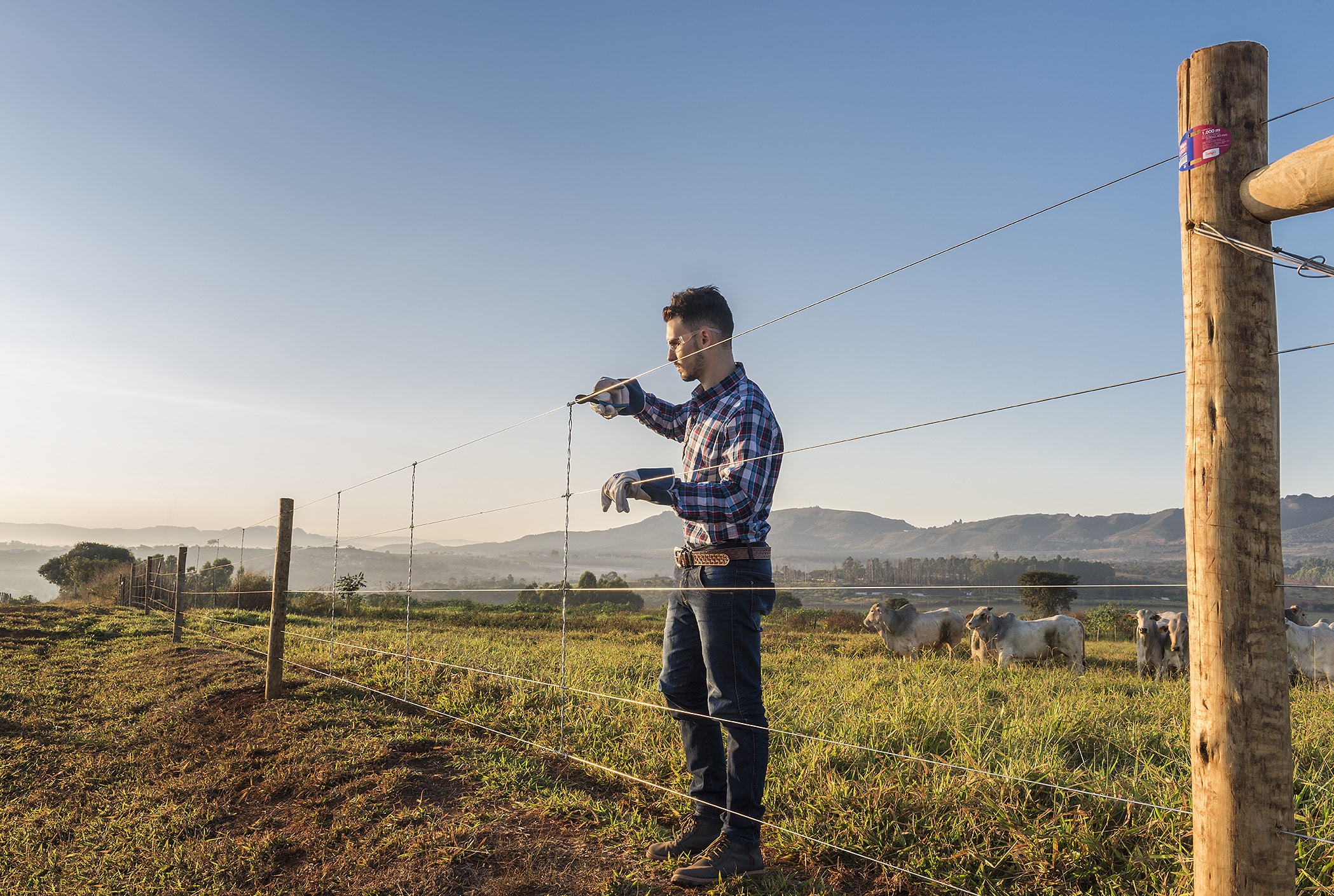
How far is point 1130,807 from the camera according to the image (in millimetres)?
2736

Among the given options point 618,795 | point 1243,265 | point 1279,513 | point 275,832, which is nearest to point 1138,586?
point 1279,513

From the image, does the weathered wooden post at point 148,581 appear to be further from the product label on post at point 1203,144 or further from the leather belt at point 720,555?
the product label on post at point 1203,144

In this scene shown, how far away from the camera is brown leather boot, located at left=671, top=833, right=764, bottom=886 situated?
2.62 metres

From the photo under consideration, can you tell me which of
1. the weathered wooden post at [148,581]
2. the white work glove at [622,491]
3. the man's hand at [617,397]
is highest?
the man's hand at [617,397]

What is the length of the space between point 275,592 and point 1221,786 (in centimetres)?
681

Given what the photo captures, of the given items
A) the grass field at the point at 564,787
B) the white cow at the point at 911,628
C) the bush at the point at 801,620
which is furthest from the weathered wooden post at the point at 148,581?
the white cow at the point at 911,628

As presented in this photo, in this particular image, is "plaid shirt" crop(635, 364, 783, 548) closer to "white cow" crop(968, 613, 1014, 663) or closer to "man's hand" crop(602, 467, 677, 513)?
"man's hand" crop(602, 467, 677, 513)

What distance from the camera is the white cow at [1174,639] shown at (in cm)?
771

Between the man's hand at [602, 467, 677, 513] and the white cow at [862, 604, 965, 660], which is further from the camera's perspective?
the white cow at [862, 604, 965, 660]

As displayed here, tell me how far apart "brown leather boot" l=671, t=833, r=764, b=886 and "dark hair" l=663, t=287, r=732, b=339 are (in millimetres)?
1888

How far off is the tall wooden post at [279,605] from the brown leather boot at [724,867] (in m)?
4.65

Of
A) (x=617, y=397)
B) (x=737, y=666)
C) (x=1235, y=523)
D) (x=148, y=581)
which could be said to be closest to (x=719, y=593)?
(x=737, y=666)

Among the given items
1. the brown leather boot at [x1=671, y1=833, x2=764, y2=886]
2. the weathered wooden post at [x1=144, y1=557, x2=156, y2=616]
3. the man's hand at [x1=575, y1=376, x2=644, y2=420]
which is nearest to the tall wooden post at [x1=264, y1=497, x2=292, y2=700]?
the man's hand at [x1=575, y1=376, x2=644, y2=420]

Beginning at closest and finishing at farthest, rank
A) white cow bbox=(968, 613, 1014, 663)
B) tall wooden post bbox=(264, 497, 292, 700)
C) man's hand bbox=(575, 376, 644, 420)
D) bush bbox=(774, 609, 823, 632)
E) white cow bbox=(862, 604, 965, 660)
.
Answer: man's hand bbox=(575, 376, 644, 420) < tall wooden post bbox=(264, 497, 292, 700) < white cow bbox=(968, 613, 1014, 663) < white cow bbox=(862, 604, 965, 660) < bush bbox=(774, 609, 823, 632)
